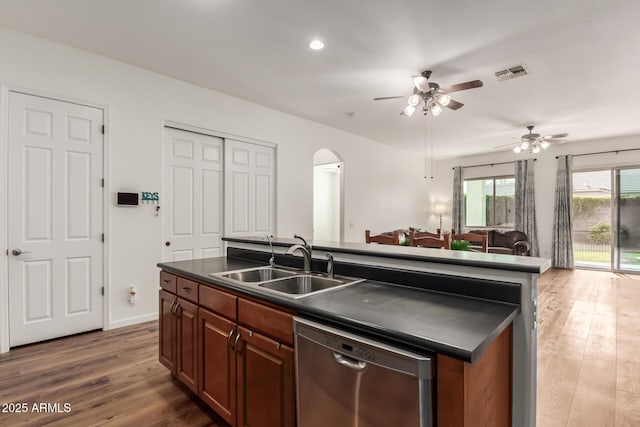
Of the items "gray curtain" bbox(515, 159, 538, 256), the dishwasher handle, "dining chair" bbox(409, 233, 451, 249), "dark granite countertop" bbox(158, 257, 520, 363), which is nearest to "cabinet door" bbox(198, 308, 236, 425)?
"dark granite countertop" bbox(158, 257, 520, 363)

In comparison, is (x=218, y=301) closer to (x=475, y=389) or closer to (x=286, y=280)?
(x=286, y=280)

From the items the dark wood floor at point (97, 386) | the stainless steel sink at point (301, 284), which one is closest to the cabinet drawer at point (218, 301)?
the stainless steel sink at point (301, 284)

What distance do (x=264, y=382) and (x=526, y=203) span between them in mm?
8043

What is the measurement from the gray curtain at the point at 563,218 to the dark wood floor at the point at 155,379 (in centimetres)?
376

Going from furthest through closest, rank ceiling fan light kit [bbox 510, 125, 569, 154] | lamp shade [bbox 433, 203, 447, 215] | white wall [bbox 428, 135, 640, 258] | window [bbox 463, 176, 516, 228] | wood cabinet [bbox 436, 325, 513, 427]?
lamp shade [bbox 433, 203, 447, 215] → window [bbox 463, 176, 516, 228] → white wall [bbox 428, 135, 640, 258] → ceiling fan light kit [bbox 510, 125, 569, 154] → wood cabinet [bbox 436, 325, 513, 427]

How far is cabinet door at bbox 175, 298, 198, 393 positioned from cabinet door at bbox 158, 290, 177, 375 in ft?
0.25

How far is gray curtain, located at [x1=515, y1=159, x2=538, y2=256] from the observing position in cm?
751

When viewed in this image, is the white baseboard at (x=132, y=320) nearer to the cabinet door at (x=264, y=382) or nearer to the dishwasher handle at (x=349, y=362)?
the cabinet door at (x=264, y=382)

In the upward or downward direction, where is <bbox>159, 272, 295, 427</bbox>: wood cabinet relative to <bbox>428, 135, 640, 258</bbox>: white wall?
downward

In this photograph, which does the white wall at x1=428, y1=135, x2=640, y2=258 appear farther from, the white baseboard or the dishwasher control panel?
the dishwasher control panel

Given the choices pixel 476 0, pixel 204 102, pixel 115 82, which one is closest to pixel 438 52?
pixel 476 0

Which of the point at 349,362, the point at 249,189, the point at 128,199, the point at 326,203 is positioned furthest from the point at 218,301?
the point at 326,203

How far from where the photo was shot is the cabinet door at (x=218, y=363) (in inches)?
67.0

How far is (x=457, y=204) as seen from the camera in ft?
28.8
